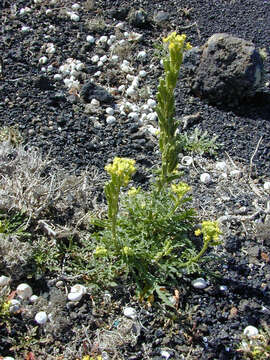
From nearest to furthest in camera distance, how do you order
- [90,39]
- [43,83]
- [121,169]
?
[121,169], [43,83], [90,39]

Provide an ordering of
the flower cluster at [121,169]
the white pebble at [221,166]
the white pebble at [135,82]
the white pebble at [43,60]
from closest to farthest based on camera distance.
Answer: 1. the flower cluster at [121,169]
2. the white pebble at [221,166]
3. the white pebble at [135,82]
4. the white pebble at [43,60]

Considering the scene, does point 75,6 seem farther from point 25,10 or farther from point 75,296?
point 75,296

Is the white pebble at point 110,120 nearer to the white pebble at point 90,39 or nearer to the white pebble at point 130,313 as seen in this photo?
the white pebble at point 90,39

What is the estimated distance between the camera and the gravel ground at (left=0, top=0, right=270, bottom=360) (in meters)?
2.77

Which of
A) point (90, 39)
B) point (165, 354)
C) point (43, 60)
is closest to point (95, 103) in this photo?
point (43, 60)

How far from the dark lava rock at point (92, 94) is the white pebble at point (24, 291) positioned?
216 centimetres

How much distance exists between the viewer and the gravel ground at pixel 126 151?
277 centimetres

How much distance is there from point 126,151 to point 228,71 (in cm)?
135

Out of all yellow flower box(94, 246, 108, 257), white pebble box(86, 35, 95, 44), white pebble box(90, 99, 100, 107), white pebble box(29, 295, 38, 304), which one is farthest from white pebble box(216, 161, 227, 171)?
white pebble box(86, 35, 95, 44)

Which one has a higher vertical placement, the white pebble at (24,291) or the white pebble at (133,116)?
the white pebble at (133,116)

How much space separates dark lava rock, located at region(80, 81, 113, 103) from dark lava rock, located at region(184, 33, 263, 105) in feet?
2.94

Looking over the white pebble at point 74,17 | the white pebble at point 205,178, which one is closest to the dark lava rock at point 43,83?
the white pebble at point 74,17

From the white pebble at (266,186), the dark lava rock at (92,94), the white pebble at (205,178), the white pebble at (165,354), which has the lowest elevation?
the white pebble at (165,354)

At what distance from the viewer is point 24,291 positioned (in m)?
2.86
